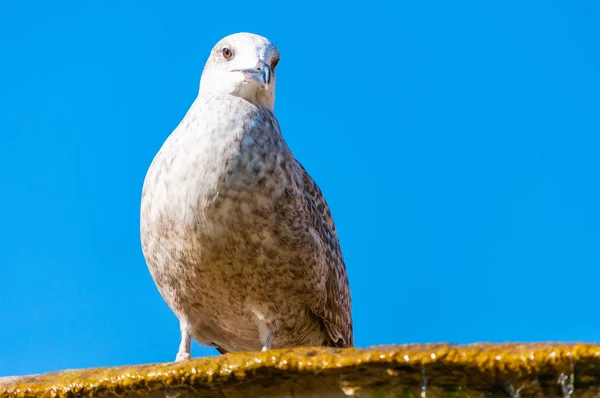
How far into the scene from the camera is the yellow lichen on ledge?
4012 mm

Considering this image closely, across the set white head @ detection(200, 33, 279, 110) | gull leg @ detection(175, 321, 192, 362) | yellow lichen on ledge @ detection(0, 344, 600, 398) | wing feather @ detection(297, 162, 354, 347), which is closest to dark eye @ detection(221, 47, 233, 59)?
white head @ detection(200, 33, 279, 110)

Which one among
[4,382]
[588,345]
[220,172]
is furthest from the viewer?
[220,172]

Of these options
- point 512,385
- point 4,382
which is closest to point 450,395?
point 512,385

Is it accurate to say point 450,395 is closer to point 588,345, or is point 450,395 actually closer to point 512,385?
point 512,385

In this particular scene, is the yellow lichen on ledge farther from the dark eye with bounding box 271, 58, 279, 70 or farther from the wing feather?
the dark eye with bounding box 271, 58, 279, 70

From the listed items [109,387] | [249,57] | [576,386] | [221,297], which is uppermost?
[249,57]

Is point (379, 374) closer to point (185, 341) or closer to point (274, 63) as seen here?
point (185, 341)

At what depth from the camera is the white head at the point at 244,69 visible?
7285 mm

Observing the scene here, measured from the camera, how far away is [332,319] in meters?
7.63

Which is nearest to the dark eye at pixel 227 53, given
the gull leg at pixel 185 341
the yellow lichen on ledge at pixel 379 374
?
the gull leg at pixel 185 341

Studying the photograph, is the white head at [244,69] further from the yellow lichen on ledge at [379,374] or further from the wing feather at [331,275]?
the yellow lichen on ledge at [379,374]

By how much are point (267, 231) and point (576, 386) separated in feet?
9.99

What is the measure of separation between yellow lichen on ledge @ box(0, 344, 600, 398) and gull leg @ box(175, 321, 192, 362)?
6.70ft

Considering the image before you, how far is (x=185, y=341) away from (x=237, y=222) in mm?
1110
